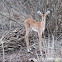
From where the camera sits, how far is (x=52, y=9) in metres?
6.39

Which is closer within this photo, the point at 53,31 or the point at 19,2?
the point at 53,31

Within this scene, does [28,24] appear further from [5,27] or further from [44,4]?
[5,27]

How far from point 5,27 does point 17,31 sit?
0.84m

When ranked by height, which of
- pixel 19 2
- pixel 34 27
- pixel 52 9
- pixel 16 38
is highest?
pixel 19 2

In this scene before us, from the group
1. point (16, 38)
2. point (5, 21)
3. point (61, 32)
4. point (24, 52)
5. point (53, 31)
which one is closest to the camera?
point (24, 52)

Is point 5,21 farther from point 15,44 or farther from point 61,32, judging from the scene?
point 61,32

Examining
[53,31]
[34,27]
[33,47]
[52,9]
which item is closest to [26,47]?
[33,47]

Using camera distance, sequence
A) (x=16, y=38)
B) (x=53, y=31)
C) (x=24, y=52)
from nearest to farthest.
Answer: (x=24, y=52), (x=16, y=38), (x=53, y=31)

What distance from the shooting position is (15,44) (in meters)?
5.91

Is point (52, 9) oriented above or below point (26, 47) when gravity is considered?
above

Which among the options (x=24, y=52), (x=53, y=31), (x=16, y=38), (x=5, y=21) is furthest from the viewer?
(x=5, y=21)

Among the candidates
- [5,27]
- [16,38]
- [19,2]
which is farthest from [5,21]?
[16,38]

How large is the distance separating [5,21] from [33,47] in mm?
2332

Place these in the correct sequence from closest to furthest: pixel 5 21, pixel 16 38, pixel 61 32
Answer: pixel 16 38
pixel 61 32
pixel 5 21
